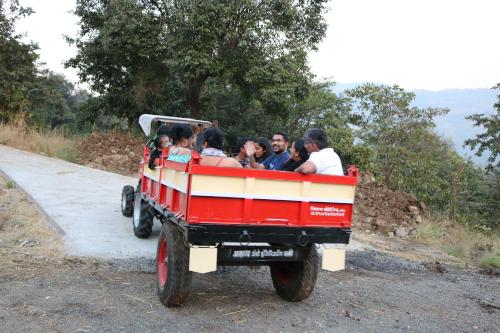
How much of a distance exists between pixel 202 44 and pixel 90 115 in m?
6.86

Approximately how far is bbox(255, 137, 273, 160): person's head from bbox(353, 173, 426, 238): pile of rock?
16.5 feet

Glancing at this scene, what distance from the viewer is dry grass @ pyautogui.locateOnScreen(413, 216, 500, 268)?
9141 mm

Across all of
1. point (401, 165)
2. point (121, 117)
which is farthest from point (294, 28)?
point (121, 117)

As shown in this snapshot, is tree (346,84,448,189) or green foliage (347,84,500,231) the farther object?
tree (346,84,448,189)

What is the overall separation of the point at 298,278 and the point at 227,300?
30.4 inches

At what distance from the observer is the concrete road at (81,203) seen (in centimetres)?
700

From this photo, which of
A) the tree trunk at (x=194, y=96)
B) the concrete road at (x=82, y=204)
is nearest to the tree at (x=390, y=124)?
the tree trunk at (x=194, y=96)

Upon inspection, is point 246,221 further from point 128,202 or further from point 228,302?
point 128,202

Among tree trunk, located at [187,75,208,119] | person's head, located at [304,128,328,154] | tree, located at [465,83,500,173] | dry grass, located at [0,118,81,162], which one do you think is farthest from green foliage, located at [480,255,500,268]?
dry grass, located at [0,118,81,162]

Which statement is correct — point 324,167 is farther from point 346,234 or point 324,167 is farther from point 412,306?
point 412,306

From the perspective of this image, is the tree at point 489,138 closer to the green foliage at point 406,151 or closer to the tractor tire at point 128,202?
the green foliage at point 406,151

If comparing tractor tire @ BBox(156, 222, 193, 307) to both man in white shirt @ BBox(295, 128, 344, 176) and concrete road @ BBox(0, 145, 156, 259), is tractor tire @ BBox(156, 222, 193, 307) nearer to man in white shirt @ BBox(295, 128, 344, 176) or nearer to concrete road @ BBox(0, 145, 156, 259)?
man in white shirt @ BBox(295, 128, 344, 176)

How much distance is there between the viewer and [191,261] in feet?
14.3

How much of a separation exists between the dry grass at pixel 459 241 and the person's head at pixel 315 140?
195 inches
